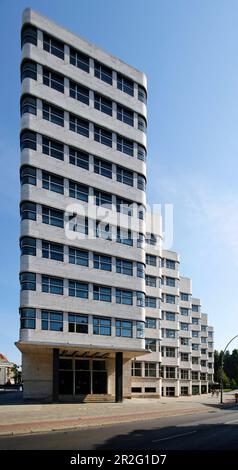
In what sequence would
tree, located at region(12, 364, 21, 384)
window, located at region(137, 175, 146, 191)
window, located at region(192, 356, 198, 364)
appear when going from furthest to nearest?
1. tree, located at region(12, 364, 21, 384)
2. window, located at region(192, 356, 198, 364)
3. window, located at region(137, 175, 146, 191)

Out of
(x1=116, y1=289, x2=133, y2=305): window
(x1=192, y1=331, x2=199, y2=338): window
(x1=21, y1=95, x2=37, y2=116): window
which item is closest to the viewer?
(x1=21, y1=95, x2=37, y2=116): window

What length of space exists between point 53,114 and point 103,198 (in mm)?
8791

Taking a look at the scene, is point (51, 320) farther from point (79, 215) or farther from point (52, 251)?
point (79, 215)

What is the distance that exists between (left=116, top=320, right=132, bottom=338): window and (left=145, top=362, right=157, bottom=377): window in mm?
18662

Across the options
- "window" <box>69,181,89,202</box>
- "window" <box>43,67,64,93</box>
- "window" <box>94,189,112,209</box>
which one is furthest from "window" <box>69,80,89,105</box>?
"window" <box>94,189,112,209</box>

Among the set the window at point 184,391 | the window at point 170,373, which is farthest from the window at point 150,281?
the window at point 184,391

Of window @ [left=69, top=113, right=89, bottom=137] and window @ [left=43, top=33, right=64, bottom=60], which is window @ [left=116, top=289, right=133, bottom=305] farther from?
window @ [left=43, top=33, right=64, bottom=60]

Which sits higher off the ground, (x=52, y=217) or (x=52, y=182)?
(x=52, y=182)

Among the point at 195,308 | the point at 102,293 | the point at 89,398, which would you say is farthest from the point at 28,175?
the point at 195,308

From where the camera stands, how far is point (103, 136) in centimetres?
4769

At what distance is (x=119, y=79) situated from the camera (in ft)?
164

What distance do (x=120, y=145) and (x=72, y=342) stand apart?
19.5m

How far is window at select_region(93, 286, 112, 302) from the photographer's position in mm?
44688
